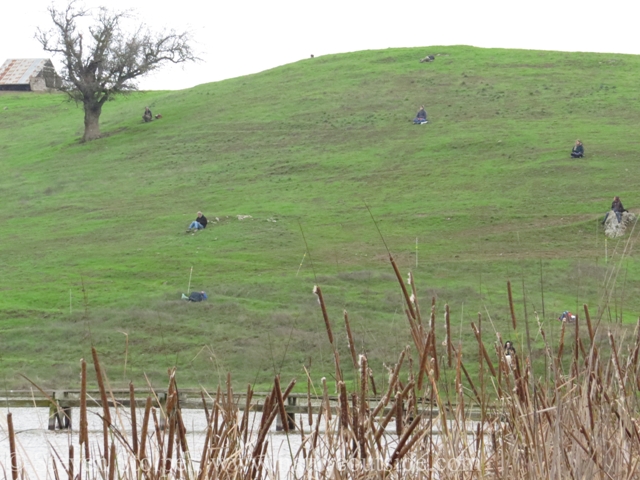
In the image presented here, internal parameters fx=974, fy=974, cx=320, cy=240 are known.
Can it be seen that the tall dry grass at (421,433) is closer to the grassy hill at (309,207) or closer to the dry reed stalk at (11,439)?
the dry reed stalk at (11,439)

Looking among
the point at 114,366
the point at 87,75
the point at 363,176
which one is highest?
the point at 87,75

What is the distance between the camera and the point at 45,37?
182 ft

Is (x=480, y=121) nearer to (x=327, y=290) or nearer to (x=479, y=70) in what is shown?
(x=479, y=70)

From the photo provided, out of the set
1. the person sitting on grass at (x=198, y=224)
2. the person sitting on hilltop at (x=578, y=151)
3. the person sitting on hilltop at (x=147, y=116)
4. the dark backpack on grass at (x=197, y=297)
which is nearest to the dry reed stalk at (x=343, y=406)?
the dark backpack on grass at (x=197, y=297)

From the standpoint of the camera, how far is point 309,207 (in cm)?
3784

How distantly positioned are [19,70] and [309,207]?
58557mm

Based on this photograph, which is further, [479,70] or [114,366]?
[479,70]

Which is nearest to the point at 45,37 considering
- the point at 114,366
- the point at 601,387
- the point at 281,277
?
the point at 281,277

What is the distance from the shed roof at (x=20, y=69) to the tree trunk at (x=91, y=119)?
32.5 metres

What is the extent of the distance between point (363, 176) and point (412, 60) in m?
25.6

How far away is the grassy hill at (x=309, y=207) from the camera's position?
22.4 m

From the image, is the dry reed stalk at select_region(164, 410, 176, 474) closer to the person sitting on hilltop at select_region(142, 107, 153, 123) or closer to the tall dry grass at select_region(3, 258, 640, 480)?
the tall dry grass at select_region(3, 258, 640, 480)

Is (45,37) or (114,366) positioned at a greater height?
(45,37)

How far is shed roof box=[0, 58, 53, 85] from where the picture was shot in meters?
86.1
